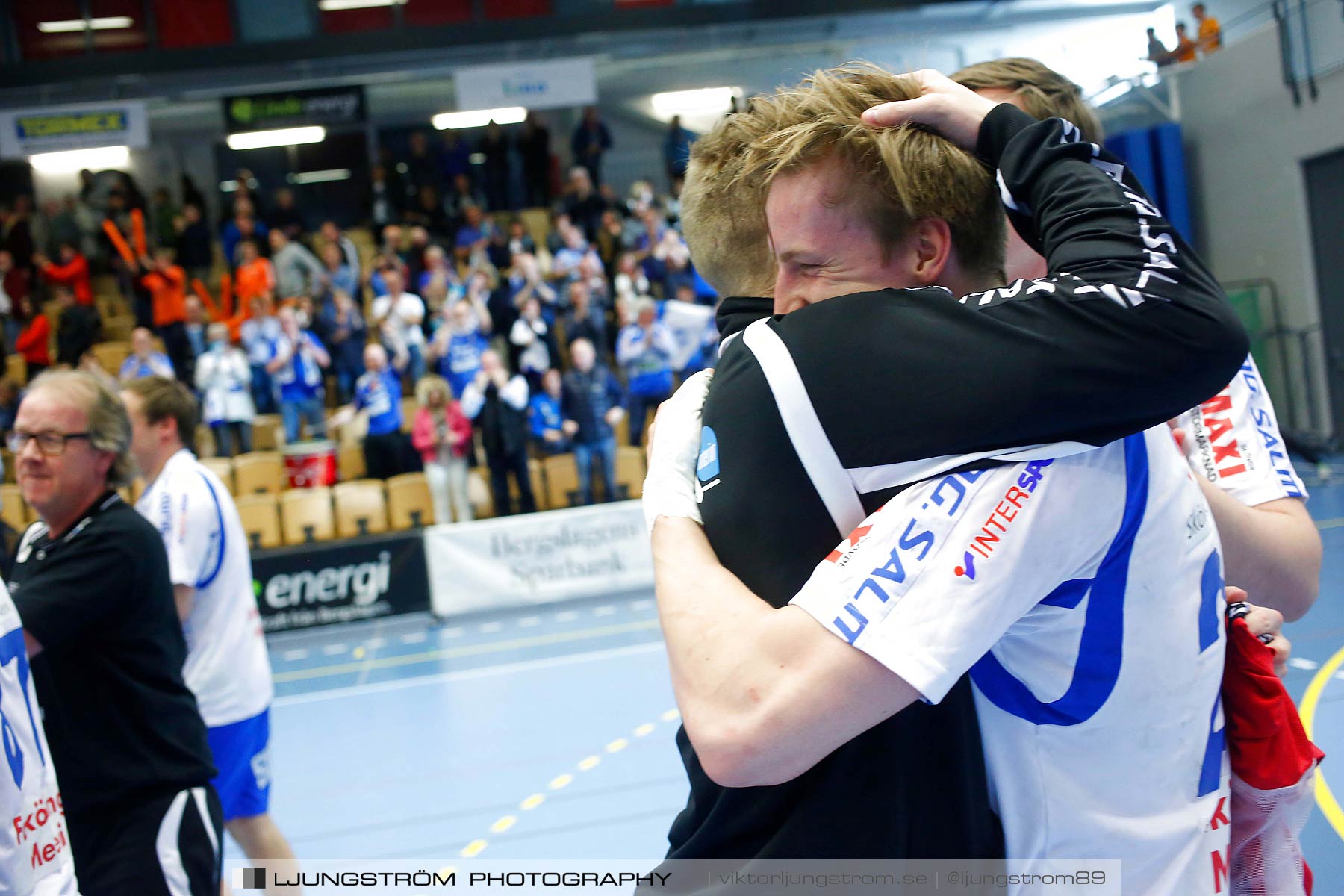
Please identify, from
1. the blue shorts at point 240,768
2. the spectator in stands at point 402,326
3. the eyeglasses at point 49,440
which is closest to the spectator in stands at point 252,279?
the spectator in stands at point 402,326

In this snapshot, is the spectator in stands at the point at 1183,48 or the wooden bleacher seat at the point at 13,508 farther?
the spectator in stands at the point at 1183,48

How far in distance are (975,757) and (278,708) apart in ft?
23.8

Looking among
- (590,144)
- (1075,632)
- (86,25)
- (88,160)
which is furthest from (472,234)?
(1075,632)

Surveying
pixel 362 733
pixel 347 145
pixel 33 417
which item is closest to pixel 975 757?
pixel 33 417

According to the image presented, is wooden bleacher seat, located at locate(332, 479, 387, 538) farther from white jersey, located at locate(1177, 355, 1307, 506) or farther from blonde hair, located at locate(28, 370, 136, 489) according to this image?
white jersey, located at locate(1177, 355, 1307, 506)

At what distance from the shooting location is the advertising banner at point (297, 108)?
52.3 ft

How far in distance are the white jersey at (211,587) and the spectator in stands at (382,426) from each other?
8158 millimetres

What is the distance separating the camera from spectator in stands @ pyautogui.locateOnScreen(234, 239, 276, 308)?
542 inches

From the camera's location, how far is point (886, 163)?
1.06 metres

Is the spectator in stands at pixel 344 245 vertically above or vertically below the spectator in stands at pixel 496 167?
below

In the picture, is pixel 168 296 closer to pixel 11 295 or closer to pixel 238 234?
pixel 238 234

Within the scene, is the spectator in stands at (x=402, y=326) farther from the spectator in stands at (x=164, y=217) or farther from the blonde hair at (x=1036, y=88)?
the blonde hair at (x=1036, y=88)

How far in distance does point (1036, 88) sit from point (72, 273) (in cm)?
1650

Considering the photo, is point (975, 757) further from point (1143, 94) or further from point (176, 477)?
point (1143, 94)
